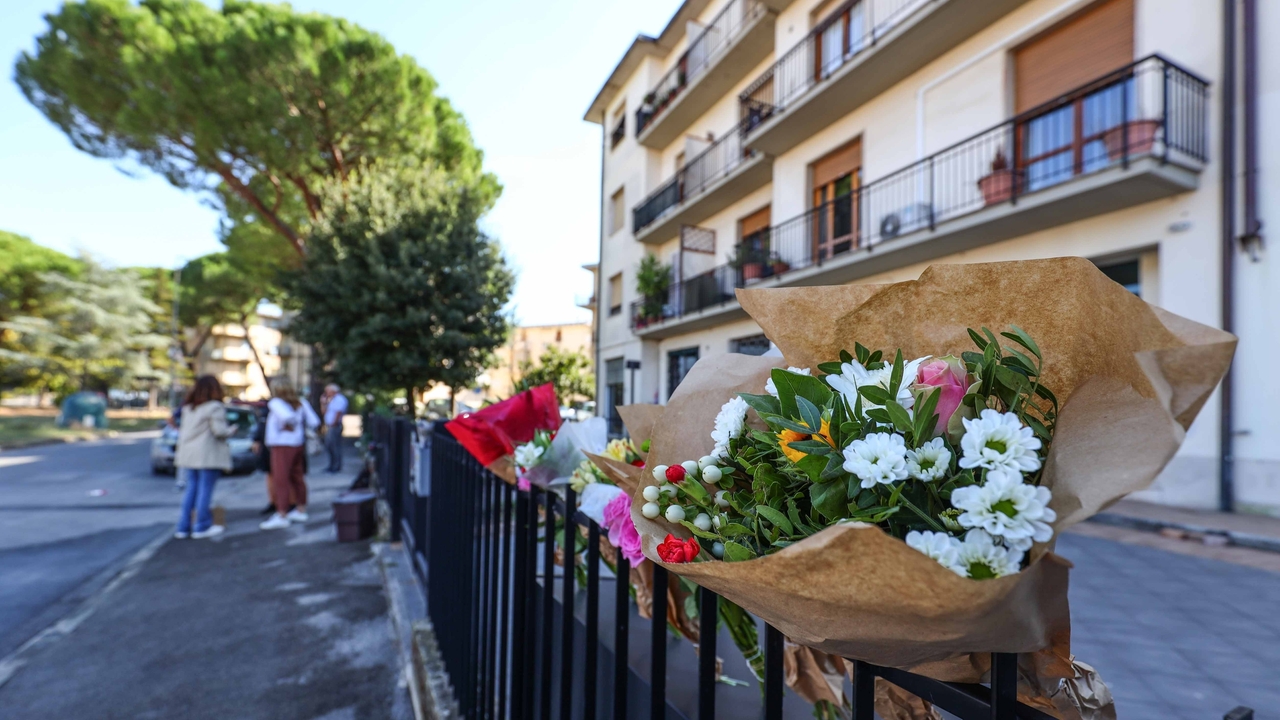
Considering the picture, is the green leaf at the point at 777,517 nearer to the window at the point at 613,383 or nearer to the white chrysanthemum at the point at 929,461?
the white chrysanthemum at the point at 929,461

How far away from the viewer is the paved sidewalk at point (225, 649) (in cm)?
285

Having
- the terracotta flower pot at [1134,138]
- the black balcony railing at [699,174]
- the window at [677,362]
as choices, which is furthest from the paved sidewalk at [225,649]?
the black balcony railing at [699,174]

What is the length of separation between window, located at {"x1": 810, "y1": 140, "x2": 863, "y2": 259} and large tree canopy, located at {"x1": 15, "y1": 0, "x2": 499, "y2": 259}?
7.74 m

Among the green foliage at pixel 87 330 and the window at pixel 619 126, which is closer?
the window at pixel 619 126

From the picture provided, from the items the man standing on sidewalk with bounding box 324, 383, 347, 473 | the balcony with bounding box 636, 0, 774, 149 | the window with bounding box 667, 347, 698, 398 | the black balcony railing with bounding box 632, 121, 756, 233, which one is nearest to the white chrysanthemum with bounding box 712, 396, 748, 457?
the man standing on sidewalk with bounding box 324, 383, 347, 473

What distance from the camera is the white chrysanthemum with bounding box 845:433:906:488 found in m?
0.55

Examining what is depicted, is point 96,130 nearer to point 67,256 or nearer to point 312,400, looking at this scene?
point 312,400

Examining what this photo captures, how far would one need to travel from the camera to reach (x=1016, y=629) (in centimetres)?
52

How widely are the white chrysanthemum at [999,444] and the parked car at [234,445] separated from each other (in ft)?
40.0

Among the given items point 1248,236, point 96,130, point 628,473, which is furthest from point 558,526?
point 96,130

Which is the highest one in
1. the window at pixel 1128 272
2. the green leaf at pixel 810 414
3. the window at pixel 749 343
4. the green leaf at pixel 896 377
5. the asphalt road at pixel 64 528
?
the window at pixel 1128 272

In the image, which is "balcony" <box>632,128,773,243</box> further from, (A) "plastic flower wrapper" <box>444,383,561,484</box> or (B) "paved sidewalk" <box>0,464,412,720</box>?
(A) "plastic flower wrapper" <box>444,383,561,484</box>

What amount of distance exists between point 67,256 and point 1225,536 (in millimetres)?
48608

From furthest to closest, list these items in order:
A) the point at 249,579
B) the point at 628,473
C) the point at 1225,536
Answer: the point at 1225,536, the point at 249,579, the point at 628,473
